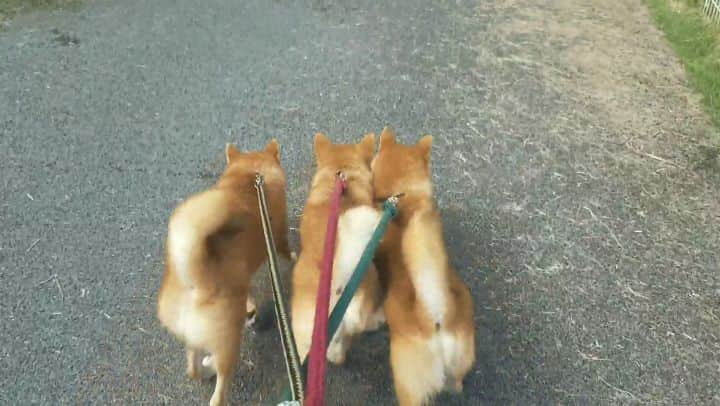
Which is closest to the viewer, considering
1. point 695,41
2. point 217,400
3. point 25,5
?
point 217,400

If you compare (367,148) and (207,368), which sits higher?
(367,148)

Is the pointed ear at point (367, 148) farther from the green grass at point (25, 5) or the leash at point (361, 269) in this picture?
the green grass at point (25, 5)

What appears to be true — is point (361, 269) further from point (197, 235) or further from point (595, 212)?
point (595, 212)

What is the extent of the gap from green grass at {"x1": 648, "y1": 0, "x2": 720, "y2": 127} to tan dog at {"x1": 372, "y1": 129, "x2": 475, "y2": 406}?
2.56 m

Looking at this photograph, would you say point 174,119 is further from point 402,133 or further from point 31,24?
point 31,24

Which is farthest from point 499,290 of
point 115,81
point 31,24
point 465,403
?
point 31,24

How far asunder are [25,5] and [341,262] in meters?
3.92

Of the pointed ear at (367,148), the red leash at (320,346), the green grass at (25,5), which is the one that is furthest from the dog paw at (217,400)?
the green grass at (25,5)

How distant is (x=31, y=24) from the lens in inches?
163

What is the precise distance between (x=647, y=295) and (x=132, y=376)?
6.68ft

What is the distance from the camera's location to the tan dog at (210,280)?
1727 mm

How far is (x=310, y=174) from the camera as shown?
2957mm

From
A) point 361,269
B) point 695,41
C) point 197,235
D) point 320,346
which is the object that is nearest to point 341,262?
point 361,269

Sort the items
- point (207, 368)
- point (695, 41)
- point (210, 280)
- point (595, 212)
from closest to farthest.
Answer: point (210, 280) < point (207, 368) < point (595, 212) < point (695, 41)
